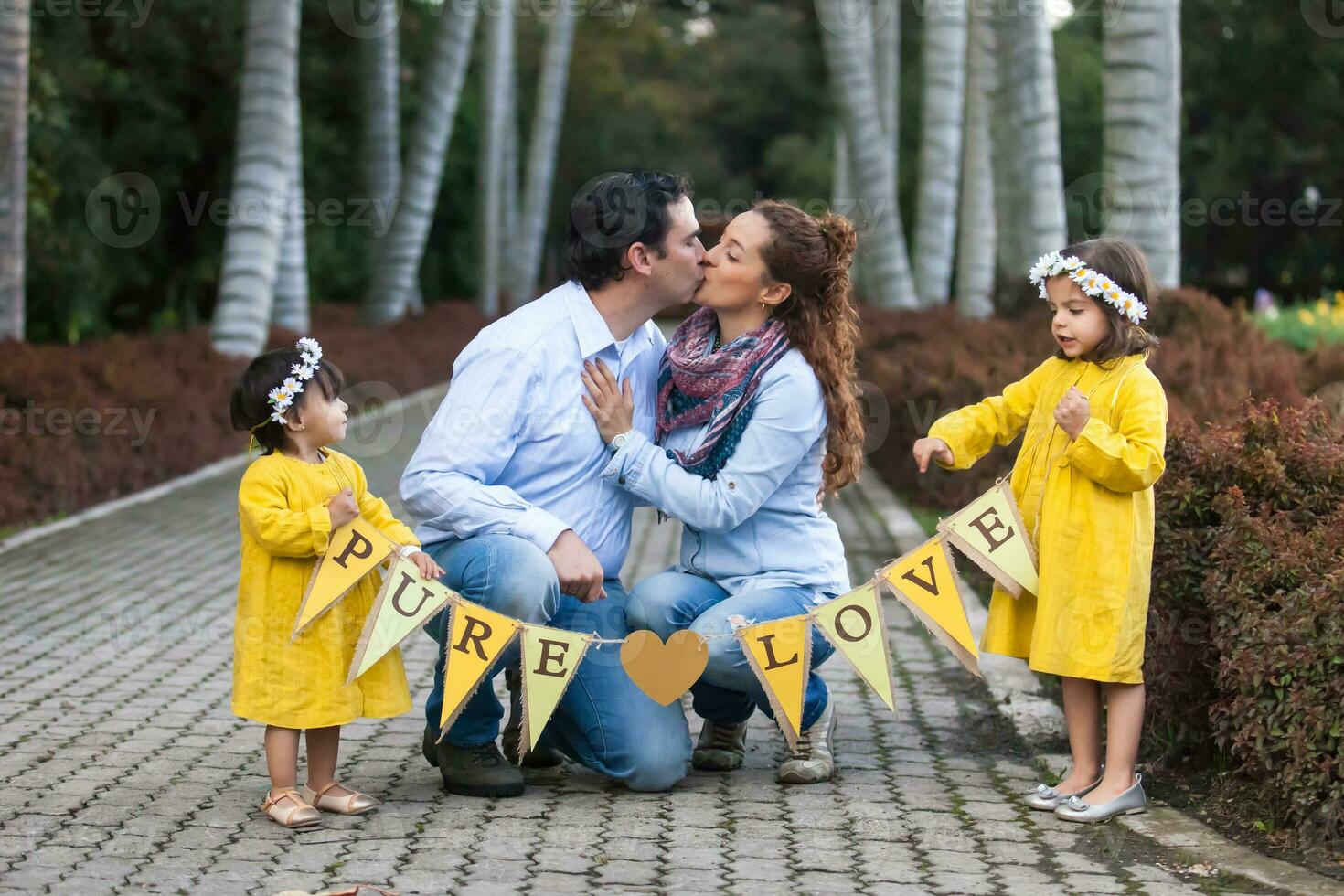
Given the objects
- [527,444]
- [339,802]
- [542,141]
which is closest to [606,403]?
[527,444]

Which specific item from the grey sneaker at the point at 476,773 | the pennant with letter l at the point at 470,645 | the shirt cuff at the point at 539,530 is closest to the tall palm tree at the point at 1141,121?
the shirt cuff at the point at 539,530

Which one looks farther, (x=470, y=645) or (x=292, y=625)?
(x=470, y=645)

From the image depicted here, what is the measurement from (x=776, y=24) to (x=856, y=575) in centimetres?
5100

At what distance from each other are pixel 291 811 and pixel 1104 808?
2284mm

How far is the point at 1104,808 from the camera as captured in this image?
4707 millimetres

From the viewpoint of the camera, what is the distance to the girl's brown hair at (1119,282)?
4.77 metres

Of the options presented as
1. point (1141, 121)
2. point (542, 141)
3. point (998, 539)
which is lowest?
point (998, 539)

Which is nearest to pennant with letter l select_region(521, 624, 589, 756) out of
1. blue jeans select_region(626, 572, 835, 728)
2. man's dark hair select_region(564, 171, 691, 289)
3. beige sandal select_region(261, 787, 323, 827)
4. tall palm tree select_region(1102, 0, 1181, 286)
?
blue jeans select_region(626, 572, 835, 728)

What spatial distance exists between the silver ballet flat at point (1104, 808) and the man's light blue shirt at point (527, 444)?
1582 millimetres

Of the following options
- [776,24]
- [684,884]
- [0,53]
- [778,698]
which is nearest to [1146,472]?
[778,698]

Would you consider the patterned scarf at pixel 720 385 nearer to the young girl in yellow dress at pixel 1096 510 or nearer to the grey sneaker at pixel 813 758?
the young girl in yellow dress at pixel 1096 510

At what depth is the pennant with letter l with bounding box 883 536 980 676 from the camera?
4.82 metres

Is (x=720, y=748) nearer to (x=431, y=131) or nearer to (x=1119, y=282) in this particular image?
(x=1119, y=282)

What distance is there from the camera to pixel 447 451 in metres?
4.93
